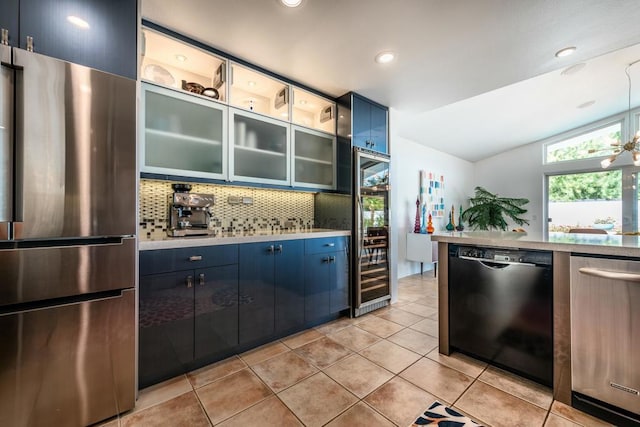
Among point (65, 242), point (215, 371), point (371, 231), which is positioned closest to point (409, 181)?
point (371, 231)

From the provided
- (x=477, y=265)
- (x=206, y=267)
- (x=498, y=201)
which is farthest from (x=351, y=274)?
(x=498, y=201)

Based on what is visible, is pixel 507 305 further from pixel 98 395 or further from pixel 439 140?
pixel 439 140

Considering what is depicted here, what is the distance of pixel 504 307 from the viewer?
169 centimetres

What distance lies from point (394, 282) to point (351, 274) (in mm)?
783

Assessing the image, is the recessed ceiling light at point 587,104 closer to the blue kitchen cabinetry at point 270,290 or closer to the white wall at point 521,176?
the white wall at point 521,176

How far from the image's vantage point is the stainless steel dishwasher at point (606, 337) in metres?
1.26

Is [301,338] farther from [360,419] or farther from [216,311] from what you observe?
[360,419]

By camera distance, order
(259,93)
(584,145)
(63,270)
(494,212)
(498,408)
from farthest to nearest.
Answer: (494,212) < (584,145) < (259,93) < (498,408) < (63,270)

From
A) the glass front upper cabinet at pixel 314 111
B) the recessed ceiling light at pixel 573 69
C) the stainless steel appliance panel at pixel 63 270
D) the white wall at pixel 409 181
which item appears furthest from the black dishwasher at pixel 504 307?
the recessed ceiling light at pixel 573 69

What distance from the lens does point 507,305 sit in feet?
5.49

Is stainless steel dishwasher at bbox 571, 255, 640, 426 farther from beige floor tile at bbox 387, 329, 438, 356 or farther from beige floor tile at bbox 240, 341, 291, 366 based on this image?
beige floor tile at bbox 240, 341, 291, 366

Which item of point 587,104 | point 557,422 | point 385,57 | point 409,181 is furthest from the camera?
point 409,181

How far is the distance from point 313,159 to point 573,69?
10.9 ft

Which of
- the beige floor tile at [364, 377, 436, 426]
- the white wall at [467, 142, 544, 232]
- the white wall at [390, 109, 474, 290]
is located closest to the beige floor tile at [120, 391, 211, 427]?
the beige floor tile at [364, 377, 436, 426]
